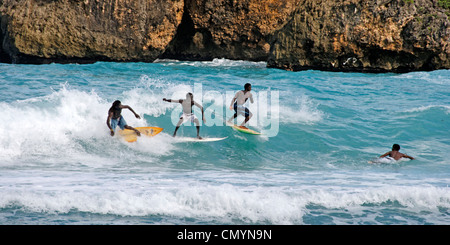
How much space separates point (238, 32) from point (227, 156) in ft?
61.5

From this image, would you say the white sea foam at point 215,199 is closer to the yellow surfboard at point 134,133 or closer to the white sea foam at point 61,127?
the white sea foam at point 61,127

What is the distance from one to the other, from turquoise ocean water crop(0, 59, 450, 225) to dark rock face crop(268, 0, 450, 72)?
161 inches

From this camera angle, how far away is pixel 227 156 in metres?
9.29

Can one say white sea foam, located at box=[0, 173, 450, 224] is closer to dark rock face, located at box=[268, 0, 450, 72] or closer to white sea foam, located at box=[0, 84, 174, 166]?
white sea foam, located at box=[0, 84, 174, 166]

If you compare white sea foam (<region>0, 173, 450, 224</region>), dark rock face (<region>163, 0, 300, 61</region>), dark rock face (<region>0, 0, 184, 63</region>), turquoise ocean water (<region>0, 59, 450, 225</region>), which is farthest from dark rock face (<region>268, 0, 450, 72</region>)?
white sea foam (<region>0, 173, 450, 224</region>)

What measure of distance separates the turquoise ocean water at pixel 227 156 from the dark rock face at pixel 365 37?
409 cm

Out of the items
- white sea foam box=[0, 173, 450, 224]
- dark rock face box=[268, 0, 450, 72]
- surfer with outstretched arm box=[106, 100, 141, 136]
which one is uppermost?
dark rock face box=[268, 0, 450, 72]

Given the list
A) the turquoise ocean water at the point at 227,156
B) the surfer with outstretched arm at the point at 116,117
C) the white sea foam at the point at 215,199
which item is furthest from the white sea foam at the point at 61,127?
the white sea foam at the point at 215,199

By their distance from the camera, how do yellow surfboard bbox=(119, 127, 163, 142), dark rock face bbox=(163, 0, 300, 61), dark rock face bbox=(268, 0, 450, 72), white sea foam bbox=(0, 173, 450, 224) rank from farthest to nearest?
dark rock face bbox=(163, 0, 300, 61)
dark rock face bbox=(268, 0, 450, 72)
yellow surfboard bbox=(119, 127, 163, 142)
white sea foam bbox=(0, 173, 450, 224)

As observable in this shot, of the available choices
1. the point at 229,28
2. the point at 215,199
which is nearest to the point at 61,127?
the point at 215,199

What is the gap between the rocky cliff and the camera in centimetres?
2102

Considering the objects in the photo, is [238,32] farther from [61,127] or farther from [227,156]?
[227,156]

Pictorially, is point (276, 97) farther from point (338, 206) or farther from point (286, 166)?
point (338, 206)
